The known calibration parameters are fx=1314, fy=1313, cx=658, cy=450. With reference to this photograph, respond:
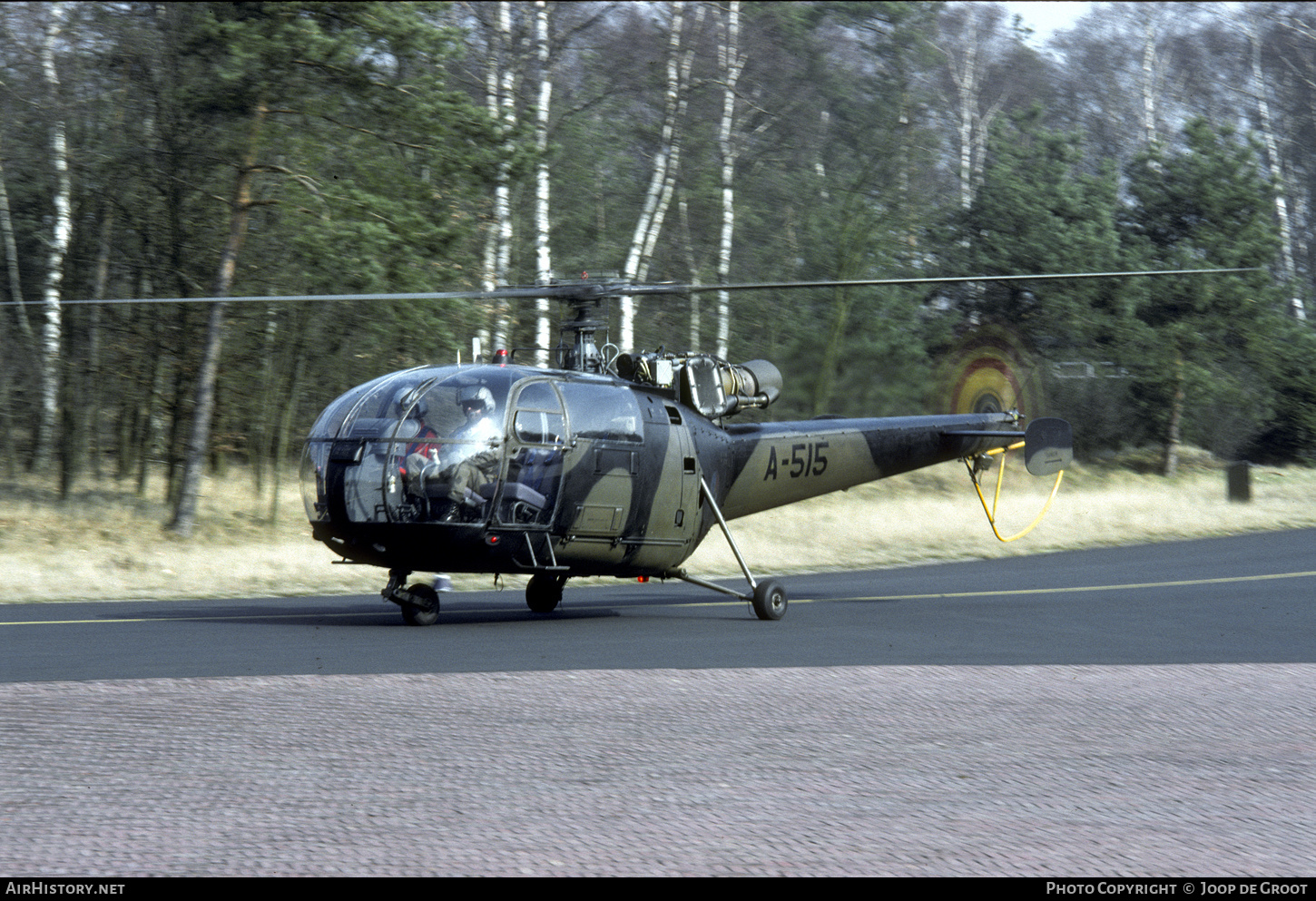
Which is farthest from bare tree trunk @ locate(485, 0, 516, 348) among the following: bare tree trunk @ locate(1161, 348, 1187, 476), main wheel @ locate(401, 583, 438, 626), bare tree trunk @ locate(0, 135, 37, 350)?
bare tree trunk @ locate(1161, 348, 1187, 476)

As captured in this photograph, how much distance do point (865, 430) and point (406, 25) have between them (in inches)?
373

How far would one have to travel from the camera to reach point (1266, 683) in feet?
29.6

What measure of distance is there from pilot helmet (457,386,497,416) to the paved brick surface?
287 cm

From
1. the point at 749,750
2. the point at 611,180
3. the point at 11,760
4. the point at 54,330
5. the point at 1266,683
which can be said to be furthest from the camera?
the point at 611,180

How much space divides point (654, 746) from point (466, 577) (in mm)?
10718

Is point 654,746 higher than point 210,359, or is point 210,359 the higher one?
point 210,359

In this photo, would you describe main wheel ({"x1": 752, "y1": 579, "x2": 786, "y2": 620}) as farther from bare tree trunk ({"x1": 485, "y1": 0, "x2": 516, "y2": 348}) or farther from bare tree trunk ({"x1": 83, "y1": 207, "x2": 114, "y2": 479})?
bare tree trunk ({"x1": 83, "y1": 207, "x2": 114, "y2": 479})

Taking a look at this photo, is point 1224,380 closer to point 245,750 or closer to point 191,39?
point 191,39

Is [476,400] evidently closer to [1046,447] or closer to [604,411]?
[604,411]

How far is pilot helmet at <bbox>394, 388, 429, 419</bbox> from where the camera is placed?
11.2m

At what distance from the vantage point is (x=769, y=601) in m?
12.9

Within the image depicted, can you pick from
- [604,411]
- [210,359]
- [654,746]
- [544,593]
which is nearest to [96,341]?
[210,359]

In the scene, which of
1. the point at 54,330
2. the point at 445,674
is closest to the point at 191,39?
the point at 54,330

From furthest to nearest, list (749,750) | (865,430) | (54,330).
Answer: (54,330), (865,430), (749,750)
